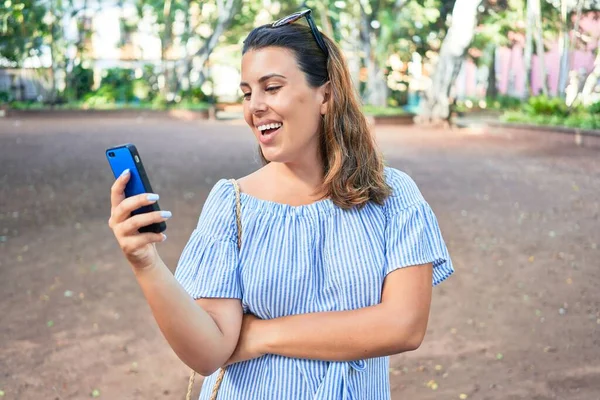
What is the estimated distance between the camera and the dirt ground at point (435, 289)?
4.53 metres

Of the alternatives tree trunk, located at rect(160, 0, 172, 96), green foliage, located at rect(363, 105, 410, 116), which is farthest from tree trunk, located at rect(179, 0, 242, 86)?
green foliage, located at rect(363, 105, 410, 116)

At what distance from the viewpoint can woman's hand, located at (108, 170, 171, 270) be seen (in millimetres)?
1351

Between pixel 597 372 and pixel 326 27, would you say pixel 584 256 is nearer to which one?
pixel 597 372

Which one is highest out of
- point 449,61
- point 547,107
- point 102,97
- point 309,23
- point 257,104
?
point 309,23

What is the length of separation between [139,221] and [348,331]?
1.97ft

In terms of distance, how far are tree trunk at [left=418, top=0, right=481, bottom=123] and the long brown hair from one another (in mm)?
23153

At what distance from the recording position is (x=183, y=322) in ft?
5.01

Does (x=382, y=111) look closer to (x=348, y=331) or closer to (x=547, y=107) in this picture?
(x=547, y=107)

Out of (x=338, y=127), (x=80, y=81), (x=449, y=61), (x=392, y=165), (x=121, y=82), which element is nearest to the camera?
(x=338, y=127)

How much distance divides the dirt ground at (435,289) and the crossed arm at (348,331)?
1.68m

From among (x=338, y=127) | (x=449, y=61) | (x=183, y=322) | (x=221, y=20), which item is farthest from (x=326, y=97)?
(x=221, y=20)

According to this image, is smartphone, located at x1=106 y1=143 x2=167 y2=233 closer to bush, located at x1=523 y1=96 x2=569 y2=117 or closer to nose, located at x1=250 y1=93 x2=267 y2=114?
nose, located at x1=250 y1=93 x2=267 y2=114

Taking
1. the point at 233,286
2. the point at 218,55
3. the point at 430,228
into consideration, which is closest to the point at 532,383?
the point at 430,228

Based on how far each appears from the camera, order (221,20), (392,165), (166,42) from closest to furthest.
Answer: (392,165) < (221,20) < (166,42)
